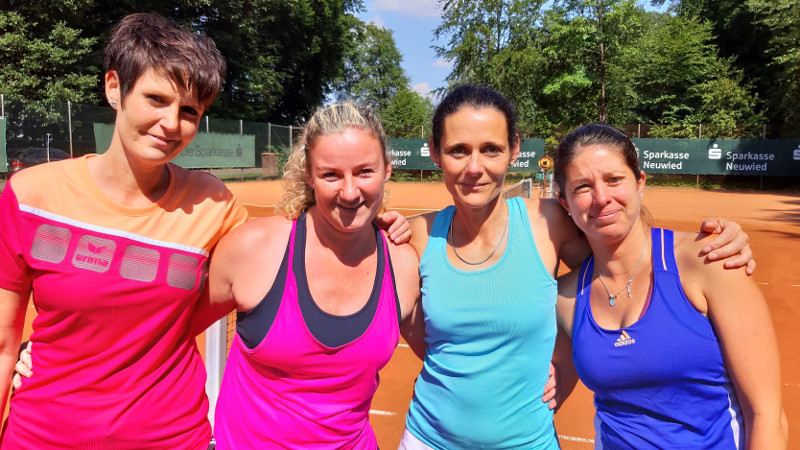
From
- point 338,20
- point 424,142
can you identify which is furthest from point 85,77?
point 338,20

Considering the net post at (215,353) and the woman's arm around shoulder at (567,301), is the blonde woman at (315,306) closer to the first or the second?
the woman's arm around shoulder at (567,301)

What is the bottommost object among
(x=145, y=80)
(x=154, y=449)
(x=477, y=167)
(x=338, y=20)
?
(x=154, y=449)

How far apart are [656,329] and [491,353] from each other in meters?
0.61

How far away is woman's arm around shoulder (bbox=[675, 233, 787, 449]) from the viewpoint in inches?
71.4

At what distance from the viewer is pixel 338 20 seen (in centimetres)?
3878

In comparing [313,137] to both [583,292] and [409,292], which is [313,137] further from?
[583,292]

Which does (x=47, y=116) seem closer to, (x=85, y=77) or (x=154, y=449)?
(x=85, y=77)

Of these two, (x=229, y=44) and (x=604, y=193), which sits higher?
(x=229, y=44)

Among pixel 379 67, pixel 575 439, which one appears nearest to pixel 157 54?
pixel 575 439

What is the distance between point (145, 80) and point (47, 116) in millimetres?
19325

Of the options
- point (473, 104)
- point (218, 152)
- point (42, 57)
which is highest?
point (42, 57)

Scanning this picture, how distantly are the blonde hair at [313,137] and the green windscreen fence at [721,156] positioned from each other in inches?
985

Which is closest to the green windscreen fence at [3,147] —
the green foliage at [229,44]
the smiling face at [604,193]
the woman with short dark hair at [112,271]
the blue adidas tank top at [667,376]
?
the green foliage at [229,44]

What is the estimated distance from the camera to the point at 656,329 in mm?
1934
